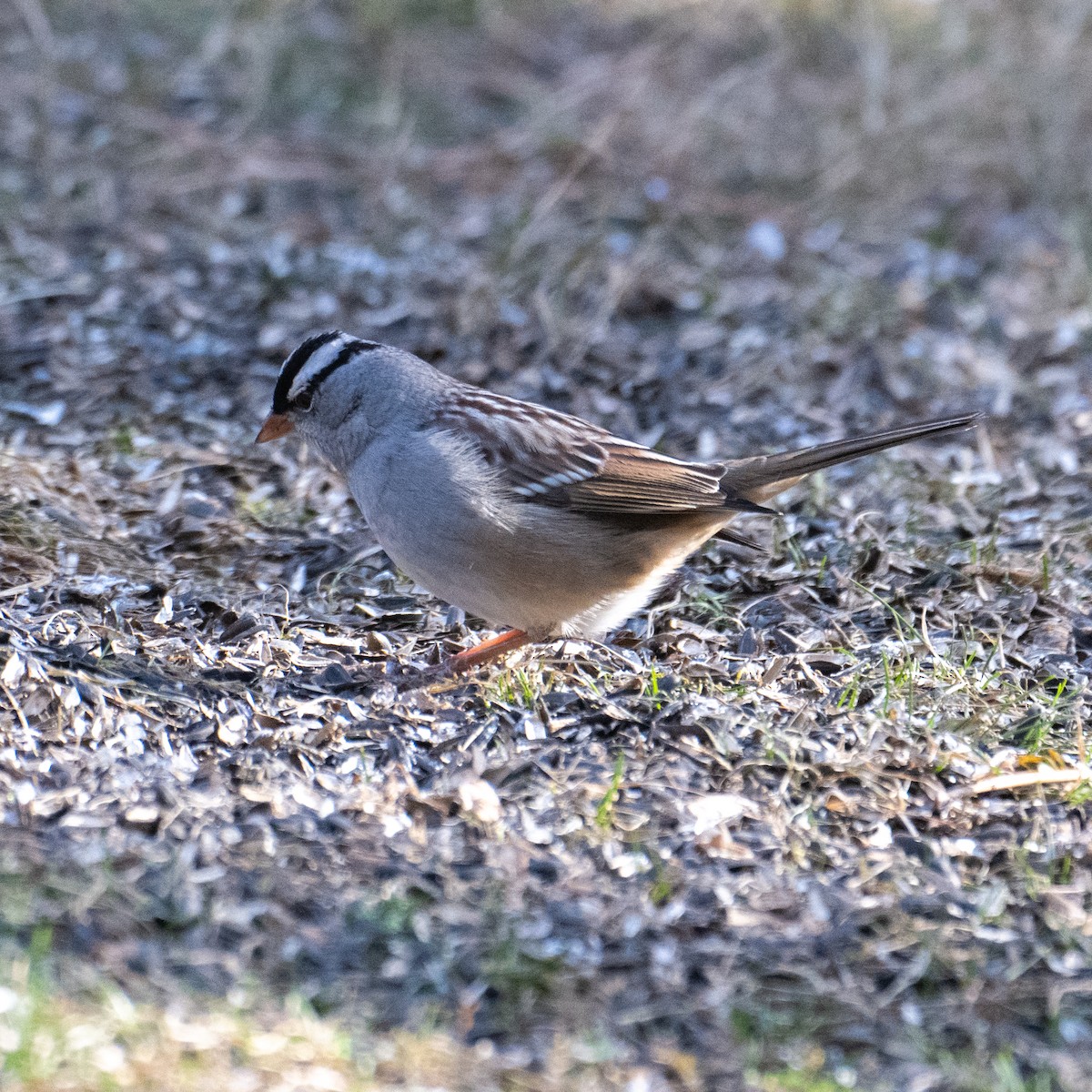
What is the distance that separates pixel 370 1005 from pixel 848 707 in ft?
4.96

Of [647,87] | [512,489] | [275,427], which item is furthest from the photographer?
[647,87]

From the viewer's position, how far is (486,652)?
4004mm

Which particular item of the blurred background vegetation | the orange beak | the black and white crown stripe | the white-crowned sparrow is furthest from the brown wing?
the blurred background vegetation

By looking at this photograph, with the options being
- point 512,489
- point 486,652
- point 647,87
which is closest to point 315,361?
point 512,489

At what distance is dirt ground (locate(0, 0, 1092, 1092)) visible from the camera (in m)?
2.85

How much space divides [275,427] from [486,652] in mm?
975

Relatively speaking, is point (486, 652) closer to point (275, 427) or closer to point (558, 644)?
point (558, 644)

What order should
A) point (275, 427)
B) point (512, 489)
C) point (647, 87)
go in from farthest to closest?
1. point (647, 87)
2. point (275, 427)
3. point (512, 489)

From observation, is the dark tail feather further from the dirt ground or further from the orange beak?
the orange beak

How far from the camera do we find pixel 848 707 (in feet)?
12.3

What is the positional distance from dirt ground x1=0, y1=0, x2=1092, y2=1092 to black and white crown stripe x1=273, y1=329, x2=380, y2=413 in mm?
586

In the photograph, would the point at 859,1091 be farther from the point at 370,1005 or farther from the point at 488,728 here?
the point at 488,728

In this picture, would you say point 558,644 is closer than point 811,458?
No

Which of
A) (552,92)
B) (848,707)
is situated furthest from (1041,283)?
(848,707)
